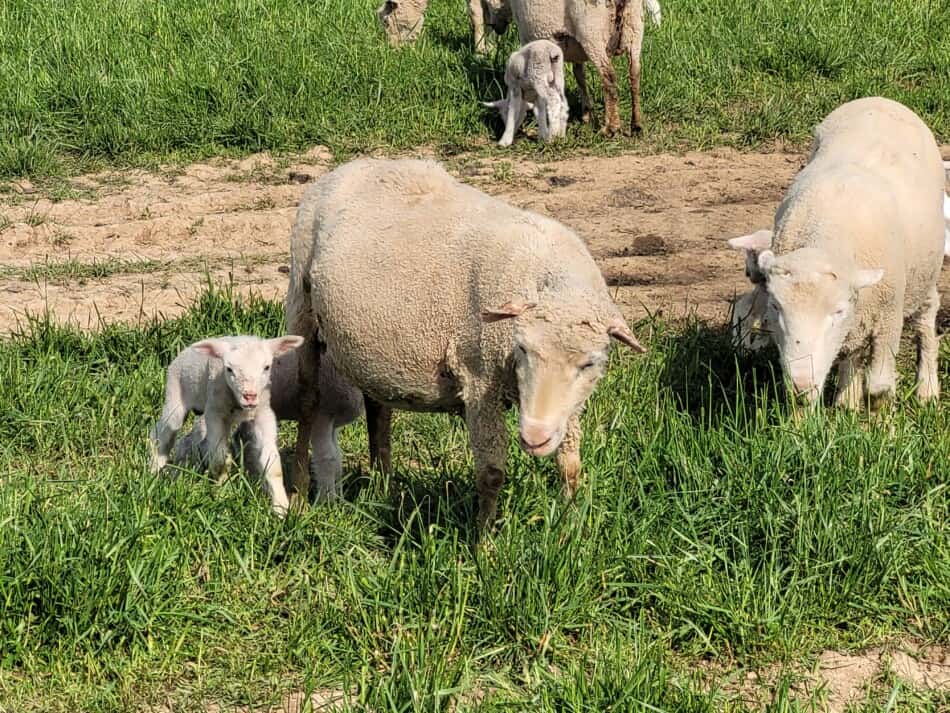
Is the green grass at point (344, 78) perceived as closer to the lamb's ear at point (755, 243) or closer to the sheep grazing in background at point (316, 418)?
the lamb's ear at point (755, 243)

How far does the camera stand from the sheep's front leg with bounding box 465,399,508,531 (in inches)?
176

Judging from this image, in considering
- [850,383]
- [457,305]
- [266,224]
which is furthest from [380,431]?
[266,224]

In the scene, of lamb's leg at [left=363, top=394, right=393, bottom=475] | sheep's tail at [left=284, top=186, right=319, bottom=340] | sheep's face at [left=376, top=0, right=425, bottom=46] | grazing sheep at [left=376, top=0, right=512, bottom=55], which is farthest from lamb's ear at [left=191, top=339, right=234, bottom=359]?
sheep's face at [left=376, top=0, right=425, bottom=46]

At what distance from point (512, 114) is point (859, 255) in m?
5.47

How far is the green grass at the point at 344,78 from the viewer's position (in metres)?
10.3

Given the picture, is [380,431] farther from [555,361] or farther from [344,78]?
[344,78]

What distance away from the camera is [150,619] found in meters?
4.23

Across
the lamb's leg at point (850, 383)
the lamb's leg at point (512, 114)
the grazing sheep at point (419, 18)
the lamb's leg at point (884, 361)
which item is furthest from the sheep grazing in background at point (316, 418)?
the grazing sheep at point (419, 18)

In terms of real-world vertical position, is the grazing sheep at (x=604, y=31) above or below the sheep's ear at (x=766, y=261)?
above

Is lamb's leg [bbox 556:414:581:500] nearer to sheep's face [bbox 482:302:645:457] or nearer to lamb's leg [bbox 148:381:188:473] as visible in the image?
sheep's face [bbox 482:302:645:457]

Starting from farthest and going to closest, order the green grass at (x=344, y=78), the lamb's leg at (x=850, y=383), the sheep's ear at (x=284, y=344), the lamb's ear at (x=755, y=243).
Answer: the green grass at (x=344, y=78), the lamb's ear at (x=755, y=243), the lamb's leg at (x=850, y=383), the sheep's ear at (x=284, y=344)

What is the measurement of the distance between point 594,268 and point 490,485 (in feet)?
2.68

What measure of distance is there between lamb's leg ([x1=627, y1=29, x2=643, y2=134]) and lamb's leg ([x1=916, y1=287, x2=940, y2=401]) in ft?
15.9

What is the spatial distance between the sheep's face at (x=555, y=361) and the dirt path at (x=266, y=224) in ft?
10.3
